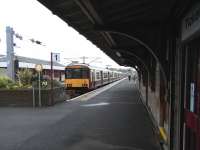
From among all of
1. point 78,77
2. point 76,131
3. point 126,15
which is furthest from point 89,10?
point 78,77

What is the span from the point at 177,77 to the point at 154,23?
6.39ft

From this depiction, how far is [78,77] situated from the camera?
88.9 feet

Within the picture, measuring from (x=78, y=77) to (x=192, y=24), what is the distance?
23280 mm

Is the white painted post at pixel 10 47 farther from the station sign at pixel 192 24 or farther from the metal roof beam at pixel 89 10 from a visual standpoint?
the station sign at pixel 192 24

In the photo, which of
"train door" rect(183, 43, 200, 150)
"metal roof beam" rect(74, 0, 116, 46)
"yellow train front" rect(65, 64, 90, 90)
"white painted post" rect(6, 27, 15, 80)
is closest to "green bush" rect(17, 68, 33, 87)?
"white painted post" rect(6, 27, 15, 80)

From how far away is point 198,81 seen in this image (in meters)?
4.01

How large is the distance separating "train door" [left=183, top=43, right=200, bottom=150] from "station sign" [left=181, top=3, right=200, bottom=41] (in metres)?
0.19

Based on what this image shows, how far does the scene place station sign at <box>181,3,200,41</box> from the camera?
370 centimetres

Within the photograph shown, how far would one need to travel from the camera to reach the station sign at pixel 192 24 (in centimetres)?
370

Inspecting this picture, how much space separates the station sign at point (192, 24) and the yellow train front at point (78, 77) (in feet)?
73.7

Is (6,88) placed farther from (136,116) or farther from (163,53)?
(163,53)

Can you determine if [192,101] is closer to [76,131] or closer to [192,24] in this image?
[192,24]

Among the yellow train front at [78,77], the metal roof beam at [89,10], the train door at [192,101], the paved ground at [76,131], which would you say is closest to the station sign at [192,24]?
the train door at [192,101]

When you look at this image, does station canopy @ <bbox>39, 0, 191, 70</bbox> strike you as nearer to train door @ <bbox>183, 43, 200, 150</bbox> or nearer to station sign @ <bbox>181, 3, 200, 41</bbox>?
station sign @ <bbox>181, 3, 200, 41</bbox>
